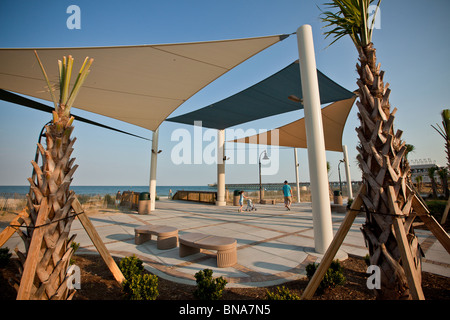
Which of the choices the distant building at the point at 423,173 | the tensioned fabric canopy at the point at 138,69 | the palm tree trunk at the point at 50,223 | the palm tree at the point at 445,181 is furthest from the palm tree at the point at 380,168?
the distant building at the point at 423,173

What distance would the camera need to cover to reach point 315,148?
4.38 m

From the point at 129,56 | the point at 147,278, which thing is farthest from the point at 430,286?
the point at 129,56

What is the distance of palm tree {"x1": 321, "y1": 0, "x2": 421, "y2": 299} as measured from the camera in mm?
1707

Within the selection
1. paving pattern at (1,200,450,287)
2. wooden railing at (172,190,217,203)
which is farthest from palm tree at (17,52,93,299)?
wooden railing at (172,190,217,203)

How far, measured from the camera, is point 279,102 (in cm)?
1010

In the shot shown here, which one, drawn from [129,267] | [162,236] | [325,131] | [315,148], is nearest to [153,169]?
[162,236]

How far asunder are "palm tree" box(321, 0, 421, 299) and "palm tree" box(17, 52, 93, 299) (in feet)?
9.34

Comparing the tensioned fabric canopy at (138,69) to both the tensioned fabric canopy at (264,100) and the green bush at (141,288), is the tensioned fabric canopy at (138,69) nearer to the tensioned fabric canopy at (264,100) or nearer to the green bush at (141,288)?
the tensioned fabric canopy at (264,100)

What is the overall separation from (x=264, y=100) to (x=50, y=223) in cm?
Result: 958

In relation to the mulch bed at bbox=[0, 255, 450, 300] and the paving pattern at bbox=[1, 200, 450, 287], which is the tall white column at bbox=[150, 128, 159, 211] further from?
the mulch bed at bbox=[0, 255, 450, 300]

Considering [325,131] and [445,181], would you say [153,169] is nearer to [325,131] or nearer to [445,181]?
[325,131]

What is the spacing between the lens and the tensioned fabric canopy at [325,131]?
11.0 m
